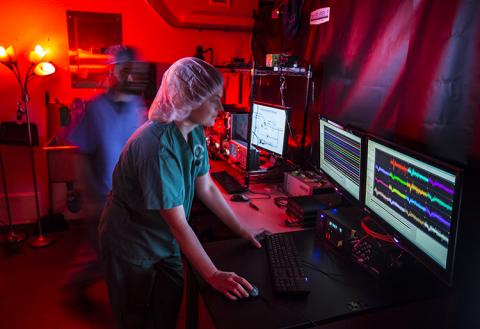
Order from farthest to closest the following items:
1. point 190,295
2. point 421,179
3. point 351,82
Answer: point 351,82, point 190,295, point 421,179

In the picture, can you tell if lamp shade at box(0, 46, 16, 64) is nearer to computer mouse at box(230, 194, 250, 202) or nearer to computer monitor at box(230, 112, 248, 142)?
computer monitor at box(230, 112, 248, 142)

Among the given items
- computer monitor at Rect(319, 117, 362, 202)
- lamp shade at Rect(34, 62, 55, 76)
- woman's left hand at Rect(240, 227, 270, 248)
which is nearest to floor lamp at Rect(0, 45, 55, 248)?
lamp shade at Rect(34, 62, 55, 76)

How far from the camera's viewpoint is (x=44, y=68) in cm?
303

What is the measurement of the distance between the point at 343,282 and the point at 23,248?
2743mm

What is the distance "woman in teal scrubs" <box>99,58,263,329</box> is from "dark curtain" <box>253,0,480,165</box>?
81 centimetres

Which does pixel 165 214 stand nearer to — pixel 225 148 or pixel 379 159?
pixel 379 159

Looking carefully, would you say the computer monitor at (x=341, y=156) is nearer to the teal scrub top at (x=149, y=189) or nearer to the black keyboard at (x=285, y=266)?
the black keyboard at (x=285, y=266)

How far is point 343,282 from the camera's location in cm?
133

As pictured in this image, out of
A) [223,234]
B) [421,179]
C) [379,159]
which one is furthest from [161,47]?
[421,179]

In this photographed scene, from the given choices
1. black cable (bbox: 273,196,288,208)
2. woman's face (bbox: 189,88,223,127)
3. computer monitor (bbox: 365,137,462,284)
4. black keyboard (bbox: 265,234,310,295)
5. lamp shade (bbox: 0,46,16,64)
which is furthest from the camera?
lamp shade (bbox: 0,46,16,64)

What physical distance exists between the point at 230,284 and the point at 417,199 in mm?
638

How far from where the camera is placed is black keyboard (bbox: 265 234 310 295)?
1.23m

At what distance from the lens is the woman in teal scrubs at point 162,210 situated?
4.21 feet

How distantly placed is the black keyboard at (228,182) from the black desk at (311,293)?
747mm
